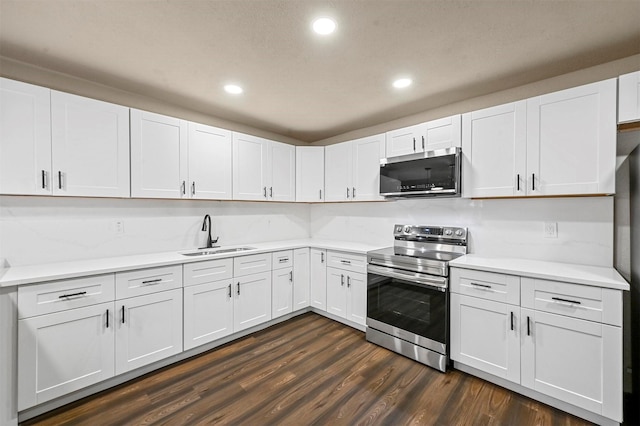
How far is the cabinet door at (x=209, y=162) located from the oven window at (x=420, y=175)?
5.88ft

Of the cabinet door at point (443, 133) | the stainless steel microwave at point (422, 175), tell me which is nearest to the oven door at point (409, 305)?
the stainless steel microwave at point (422, 175)

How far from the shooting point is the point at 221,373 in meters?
2.30

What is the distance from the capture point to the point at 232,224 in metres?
3.52

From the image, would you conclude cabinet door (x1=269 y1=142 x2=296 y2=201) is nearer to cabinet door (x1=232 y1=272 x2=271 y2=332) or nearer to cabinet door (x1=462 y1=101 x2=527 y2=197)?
cabinet door (x1=232 y1=272 x2=271 y2=332)

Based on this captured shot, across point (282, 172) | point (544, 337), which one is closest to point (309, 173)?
point (282, 172)

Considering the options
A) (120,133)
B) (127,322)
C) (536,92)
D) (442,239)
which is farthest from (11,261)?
(536,92)

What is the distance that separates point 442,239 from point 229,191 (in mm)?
2433

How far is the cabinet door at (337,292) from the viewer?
10.5 ft

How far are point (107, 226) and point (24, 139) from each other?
0.89m

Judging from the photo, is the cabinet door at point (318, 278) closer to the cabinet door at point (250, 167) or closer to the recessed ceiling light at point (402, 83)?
the cabinet door at point (250, 167)

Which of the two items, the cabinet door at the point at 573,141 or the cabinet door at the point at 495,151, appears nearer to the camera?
the cabinet door at the point at 573,141

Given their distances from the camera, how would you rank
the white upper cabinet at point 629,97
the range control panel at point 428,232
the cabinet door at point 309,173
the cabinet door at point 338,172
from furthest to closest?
the cabinet door at point 309,173 → the cabinet door at point 338,172 → the range control panel at point 428,232 → the white upper cabinet at point 629,97

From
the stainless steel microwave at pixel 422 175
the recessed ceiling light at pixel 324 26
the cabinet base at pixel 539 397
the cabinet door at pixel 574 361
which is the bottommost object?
the cabinet base at pixel 539 397

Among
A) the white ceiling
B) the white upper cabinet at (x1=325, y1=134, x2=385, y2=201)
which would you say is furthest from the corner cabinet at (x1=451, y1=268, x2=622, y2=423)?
the white ceiling
